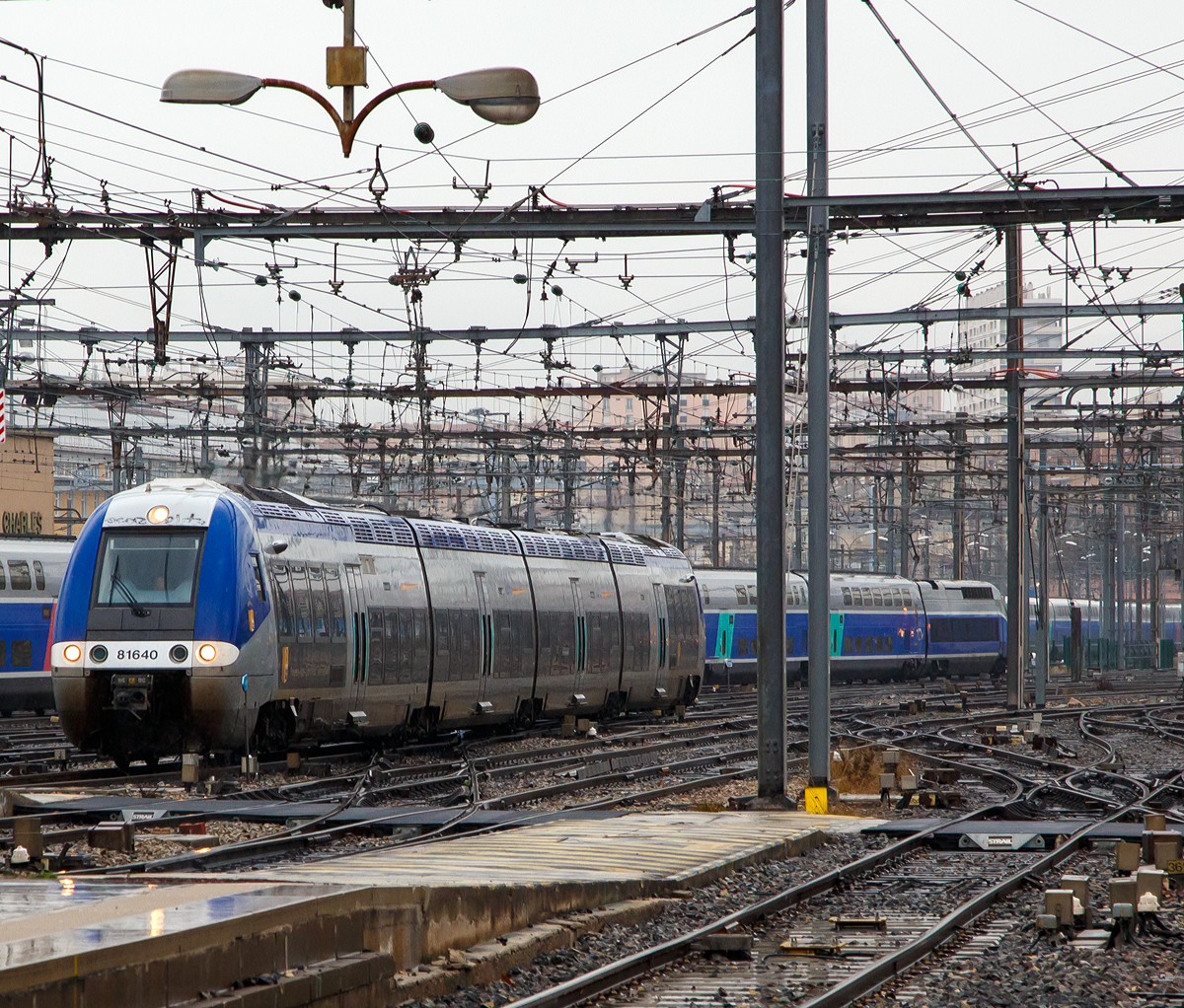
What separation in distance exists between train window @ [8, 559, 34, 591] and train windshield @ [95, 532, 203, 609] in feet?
42.9

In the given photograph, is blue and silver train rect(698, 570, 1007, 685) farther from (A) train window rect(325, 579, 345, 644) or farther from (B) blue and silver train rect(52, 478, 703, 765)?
(A) train window rect(325, 579, 345, 644)

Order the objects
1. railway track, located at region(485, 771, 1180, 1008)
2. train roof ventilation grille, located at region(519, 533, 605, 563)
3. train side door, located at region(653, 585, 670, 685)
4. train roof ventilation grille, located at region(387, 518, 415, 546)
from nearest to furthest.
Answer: railway track, located at region(485, 771, 1180, 1008)
train roof ventilation grille, located at region(387, 518, 415, 546)
train roof ventilation grille, located at region(519, 533, 605, 563)
train side door, located at region(653, 585, 670, 685)

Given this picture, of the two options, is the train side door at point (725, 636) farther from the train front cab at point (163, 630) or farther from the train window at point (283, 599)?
the train front cab at point (163, 630)

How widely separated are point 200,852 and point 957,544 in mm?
51514

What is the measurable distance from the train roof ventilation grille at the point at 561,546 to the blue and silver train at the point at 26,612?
956cm

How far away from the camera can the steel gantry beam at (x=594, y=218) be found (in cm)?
1867

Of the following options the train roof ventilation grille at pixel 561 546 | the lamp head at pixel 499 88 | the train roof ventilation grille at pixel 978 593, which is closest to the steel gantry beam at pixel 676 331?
the train roof ventilation grille at pixel 561 546

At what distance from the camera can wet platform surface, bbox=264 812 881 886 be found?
10.1m

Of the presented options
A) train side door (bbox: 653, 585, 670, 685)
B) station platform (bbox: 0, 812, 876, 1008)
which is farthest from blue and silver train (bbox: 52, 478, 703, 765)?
station platform (bbox: 0, 812, 876, 1008)

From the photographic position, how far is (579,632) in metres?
29.2

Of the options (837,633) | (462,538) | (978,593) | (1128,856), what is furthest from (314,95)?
(978,593)

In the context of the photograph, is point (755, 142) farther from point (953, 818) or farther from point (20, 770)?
point (20, 770)

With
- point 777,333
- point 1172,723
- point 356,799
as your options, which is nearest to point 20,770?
point 356,799

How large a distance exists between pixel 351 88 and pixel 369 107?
47 cm
